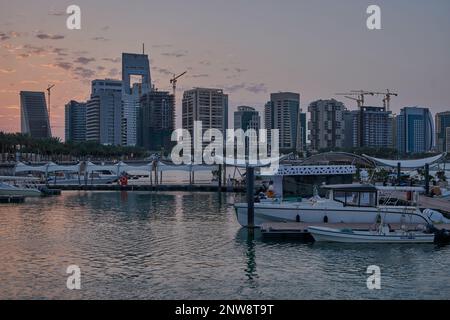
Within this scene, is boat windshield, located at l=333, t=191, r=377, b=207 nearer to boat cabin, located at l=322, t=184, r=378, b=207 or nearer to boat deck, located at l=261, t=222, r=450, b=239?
boat cabin, located at l=322, t=184, r=378, b=207

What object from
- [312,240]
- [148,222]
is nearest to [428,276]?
[312,240]

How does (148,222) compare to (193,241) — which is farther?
(148,222)

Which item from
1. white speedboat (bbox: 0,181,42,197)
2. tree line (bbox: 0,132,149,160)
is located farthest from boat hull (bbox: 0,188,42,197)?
tree line (bbox: 0,132,149,160)

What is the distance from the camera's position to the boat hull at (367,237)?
30344 mm

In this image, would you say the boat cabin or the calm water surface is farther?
the boat cabin

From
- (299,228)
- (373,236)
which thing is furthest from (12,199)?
(373,236)

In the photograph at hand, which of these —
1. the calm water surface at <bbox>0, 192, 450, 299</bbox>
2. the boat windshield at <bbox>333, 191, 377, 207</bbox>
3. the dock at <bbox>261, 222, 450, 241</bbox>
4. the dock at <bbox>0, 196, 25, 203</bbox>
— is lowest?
the calm water surface at <bbox>0, 192, 450, 299</bbox>

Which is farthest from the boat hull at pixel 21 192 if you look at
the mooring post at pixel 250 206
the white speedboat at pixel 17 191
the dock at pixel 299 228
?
the dock at pixel 299 228

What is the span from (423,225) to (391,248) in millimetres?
3915

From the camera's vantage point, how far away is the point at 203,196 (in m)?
65.4

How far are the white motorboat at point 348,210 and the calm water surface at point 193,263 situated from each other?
225cm

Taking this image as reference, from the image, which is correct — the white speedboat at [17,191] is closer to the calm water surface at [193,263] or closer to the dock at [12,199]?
the dock at [12,199]

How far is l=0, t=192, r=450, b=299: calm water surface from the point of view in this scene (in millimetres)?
21328
